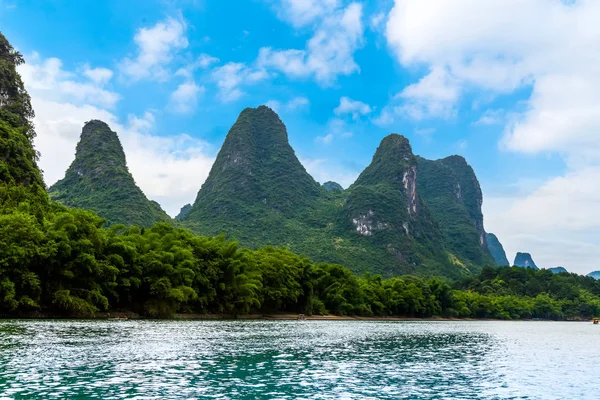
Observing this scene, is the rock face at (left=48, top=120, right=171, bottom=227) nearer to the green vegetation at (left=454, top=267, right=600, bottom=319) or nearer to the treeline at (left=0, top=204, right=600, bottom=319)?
the treeline at (left=0, top=204, right=600, bottom=319)

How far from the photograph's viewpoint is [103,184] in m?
155

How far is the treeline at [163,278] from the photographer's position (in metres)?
46.4

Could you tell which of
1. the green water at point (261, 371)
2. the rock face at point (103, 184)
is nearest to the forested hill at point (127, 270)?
the green water at point (261, 371)

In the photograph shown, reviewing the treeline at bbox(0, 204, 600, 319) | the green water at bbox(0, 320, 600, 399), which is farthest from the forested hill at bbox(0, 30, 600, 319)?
the green water at bbox(0, 320, 600, 399)

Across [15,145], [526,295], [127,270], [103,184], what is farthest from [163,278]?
[526,295]

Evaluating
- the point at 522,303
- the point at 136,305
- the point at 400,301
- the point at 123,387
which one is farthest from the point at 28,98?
the point at 522,303

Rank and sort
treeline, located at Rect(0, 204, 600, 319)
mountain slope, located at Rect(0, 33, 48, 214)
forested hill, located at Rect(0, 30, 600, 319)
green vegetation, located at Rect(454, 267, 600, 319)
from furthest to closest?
1. green vegetation, located at Rect(454, 267, 600, 319)
2. mountain slope, located at Rect(0, 33, 48, 214)
3. forested hill, located at Rect(0, 30, 600, 319)
4. treeline, located at Rect(0, 204, 600, 319)

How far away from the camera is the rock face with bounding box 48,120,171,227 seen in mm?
145375

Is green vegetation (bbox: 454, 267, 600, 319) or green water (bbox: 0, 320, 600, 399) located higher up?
green vegetation (bbox: 454, 267, 600, 319)

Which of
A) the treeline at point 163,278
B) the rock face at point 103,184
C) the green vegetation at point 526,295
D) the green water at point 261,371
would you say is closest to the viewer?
the green water at point 261,371

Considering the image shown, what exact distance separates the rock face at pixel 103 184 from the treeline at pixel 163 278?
6338 centimetres

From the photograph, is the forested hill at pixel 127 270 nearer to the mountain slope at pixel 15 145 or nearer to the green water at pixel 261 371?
the mountain slope at pixel 15 145

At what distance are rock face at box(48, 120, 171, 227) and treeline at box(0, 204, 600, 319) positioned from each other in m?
63.4

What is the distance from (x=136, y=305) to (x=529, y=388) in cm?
5023
